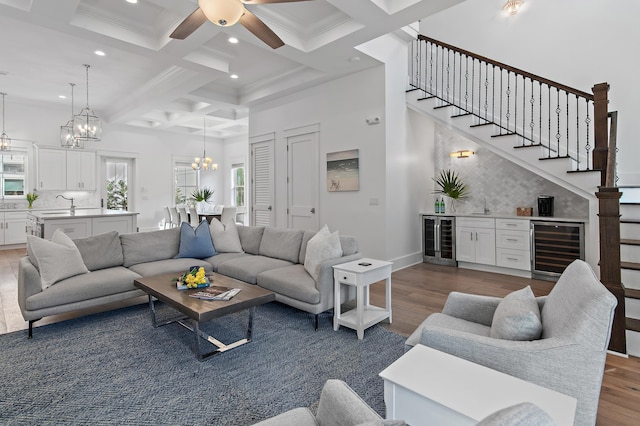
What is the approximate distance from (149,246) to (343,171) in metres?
3.14

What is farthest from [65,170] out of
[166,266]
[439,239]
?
[439,239]

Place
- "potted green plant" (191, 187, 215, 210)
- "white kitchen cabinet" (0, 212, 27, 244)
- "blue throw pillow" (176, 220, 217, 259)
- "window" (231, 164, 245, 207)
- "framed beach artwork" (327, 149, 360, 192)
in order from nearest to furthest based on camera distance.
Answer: "blue throw pillow" (176, 220, 217, 259)
"framed beach artwork" (327, 149, 360, 192)
"white kitchen cabinet" (0, 212, 27, 244)
"potted green plant" (191, 187, 215, 210)
"window" (231, 164, 245, 207)

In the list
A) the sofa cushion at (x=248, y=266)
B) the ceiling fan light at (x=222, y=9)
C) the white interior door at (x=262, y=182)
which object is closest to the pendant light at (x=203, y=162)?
the white interior door at (x=262, y=182)

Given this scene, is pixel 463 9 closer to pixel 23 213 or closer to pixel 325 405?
pixel 325 405

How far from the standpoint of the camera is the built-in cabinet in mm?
7781

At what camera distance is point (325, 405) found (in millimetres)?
1126

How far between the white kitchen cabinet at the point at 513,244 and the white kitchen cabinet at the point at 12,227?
31.8 ft

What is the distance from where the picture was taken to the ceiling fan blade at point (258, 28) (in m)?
2.87

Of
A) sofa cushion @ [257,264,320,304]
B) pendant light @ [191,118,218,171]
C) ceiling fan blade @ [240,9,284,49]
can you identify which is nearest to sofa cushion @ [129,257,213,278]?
sofa cushion @ [257,264,320,304]

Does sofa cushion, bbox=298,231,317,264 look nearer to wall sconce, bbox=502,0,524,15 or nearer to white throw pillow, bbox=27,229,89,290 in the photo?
white throw pillow, bbox=27,229,89,290

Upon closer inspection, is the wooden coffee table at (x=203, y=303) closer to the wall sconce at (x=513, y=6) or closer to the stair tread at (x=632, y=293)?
the stair tread at (x=632, y=293)

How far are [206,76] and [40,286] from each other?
155 inches

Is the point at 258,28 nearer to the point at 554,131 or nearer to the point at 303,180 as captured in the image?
the point at 303,180

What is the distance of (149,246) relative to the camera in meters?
4.18
